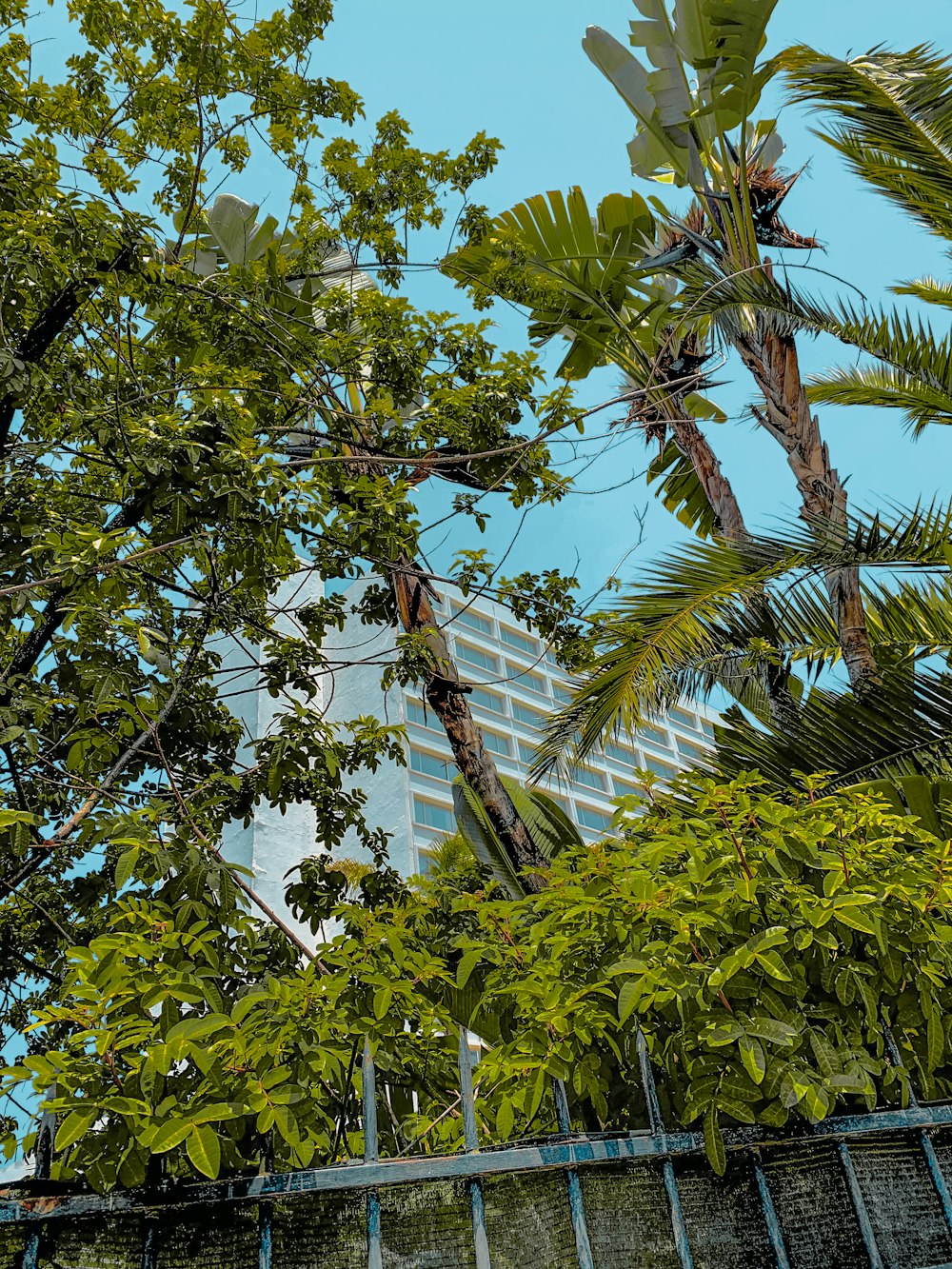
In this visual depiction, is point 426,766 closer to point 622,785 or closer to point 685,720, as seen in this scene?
point 622,785

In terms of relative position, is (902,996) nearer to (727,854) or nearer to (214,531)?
(727,854)

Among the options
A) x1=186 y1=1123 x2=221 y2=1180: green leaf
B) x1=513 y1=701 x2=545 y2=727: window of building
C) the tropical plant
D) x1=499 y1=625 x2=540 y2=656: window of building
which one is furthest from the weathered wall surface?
x1=499 y1=625 x2=540 y2=656: window of building

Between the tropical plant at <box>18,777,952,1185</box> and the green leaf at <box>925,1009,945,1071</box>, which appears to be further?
the green leaf at <box>925,1009,945,1071</box>

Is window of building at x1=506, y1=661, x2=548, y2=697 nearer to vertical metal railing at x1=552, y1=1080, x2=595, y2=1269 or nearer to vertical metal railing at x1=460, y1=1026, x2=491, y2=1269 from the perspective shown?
vertical metal railing at x1=552, y1=1080, x2=595, y2=1269

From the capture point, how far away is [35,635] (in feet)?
12.5

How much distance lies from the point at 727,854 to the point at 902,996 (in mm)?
533

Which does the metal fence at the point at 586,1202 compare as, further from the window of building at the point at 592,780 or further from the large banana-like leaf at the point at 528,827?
the window of building at the point at 592,780

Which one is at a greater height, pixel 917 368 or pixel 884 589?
pixel 917 368

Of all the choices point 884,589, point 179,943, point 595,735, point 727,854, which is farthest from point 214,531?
point 884,589

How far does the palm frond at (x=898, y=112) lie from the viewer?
5.43 m

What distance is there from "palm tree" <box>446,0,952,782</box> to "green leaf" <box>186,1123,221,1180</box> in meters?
3.41

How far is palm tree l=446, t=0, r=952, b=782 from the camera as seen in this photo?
5.11 meters

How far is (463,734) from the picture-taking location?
5.11m

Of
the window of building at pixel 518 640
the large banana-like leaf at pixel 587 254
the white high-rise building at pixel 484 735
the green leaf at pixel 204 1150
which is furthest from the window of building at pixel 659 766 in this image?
the green leaf at pixel 204 1150
